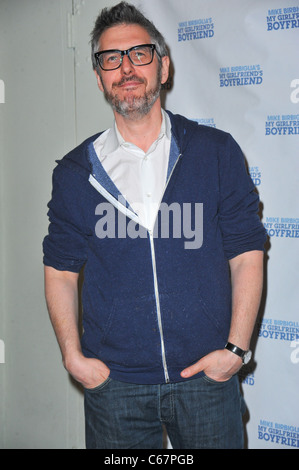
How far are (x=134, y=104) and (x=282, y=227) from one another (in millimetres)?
929

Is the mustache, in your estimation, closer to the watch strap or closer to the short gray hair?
the short gray hair

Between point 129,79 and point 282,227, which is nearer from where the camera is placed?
point 129,79

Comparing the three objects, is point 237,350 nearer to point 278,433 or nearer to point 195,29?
point 278,433

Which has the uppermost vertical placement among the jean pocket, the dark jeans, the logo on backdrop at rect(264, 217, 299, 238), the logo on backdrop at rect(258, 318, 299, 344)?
the logo on backdrop at rect(264, 217, 299, 238)

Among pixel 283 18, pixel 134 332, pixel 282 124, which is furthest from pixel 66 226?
pixel 283 18

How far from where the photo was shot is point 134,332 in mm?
1705

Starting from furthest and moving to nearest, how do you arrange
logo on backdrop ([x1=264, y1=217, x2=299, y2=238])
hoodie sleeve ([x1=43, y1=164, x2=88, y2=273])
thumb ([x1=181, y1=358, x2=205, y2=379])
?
logo on backdrop ([x1=264, y1=217, x2=299, y2=238]), hoodie sleeve ([x1=43, y1=164, x2=88, y2=273]), thumb ([x1=181, y1=358, x2=205, y2=379])

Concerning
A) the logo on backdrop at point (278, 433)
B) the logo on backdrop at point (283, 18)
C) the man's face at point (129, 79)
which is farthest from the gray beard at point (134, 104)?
the logo on backdrop at point (278, 433)

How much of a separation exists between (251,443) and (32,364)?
4.21ft

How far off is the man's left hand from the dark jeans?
0.04 metres

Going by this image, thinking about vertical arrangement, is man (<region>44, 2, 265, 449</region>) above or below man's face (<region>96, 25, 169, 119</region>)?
below

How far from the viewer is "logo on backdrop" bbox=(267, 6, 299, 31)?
82.8 inches

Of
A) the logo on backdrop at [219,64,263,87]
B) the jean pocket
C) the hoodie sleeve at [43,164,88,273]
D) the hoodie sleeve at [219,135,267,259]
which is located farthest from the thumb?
the logo on backdrop at [219,64,263,87]

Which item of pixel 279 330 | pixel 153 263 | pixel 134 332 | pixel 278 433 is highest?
pixel 153 263
